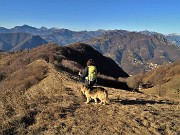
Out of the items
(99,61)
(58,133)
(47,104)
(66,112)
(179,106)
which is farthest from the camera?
(99,61)

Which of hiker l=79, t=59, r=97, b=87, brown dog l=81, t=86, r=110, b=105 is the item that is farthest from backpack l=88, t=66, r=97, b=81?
brown dog l=81, t=86, r=110, b=105

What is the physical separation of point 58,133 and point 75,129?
0.87 m

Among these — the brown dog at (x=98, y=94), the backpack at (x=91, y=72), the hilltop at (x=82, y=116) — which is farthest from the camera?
the backpack at (x=91, y=72)

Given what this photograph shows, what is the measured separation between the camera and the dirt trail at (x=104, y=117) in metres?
14.8

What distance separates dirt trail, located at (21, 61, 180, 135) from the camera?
14.8 metres

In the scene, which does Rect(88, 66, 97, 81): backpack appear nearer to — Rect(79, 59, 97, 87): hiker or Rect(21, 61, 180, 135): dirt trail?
Rect(79, 59, 97, 87): hiker

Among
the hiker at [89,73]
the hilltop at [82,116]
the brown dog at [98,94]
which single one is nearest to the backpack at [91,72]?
the hiker at [89,73]

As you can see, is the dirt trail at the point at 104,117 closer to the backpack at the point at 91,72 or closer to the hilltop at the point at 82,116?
the hilltop at the point at 82,116

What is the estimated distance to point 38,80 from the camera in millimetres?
39844

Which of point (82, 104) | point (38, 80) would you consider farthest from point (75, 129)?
point (38, 80)

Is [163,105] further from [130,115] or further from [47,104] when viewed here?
[47,104]

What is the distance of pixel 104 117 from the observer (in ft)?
54.3

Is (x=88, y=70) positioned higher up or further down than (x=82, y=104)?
higher up

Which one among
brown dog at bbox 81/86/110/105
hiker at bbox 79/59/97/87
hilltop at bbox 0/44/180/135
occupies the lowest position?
hilltop at bbox 0/44/180/135
